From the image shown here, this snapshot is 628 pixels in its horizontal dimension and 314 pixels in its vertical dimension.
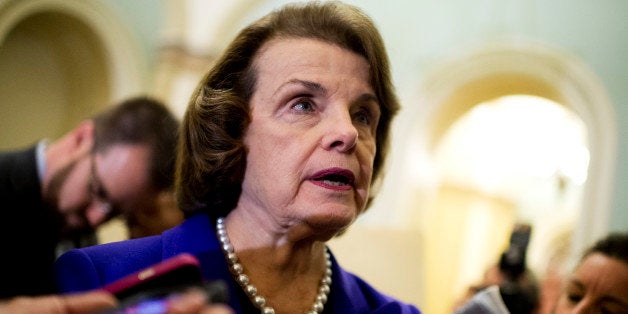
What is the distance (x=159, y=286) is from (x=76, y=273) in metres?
0.38

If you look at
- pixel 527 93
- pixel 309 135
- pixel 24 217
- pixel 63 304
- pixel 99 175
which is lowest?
pixel 24 217

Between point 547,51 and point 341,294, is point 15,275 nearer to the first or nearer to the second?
point 341,294

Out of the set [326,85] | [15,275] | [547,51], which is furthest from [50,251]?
[547,51]

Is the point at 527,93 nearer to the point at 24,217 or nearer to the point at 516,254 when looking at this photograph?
the point at 516,254

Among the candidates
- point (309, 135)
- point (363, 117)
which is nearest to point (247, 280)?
point (309, 135)

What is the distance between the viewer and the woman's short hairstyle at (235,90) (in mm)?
1300

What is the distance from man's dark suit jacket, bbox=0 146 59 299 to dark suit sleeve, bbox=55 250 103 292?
38cm

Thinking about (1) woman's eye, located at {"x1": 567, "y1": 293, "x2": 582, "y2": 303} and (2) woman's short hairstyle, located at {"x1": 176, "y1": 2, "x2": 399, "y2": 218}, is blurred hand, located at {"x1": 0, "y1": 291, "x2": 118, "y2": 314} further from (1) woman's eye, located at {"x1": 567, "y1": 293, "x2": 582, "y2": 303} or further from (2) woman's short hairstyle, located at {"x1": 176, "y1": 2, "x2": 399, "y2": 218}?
(1) woman's eye, located at {"x1": 567, "y1": 293, "x2": 582, "y2": 303}

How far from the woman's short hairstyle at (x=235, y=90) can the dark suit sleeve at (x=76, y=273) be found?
1.02 ft

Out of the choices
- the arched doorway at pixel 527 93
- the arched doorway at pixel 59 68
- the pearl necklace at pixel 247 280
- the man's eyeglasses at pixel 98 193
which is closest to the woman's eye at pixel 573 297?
the pearl necklace at pixel 247 280

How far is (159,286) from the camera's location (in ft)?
2.49

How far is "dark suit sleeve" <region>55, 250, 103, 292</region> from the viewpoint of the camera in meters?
1.07

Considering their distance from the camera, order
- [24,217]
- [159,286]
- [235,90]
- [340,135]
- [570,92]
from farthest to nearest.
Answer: [570,92]
[24,217]
[235,90]
[340,135]
[159,286]

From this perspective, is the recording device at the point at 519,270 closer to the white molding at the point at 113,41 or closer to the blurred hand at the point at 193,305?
the blurred hand at the point at 193,305
